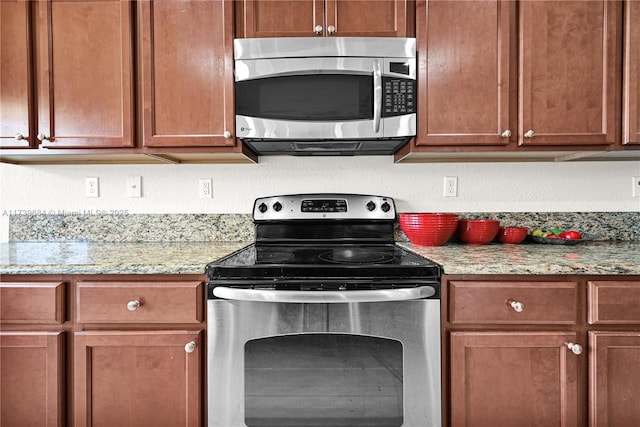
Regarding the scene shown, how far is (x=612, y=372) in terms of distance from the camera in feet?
3.74

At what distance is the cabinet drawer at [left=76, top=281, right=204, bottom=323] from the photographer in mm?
1167

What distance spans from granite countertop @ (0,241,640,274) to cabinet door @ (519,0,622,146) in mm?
476

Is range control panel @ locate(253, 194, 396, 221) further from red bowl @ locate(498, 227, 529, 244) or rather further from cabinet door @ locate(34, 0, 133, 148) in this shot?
cabinet door @ locate(34, 0, 133, 148)

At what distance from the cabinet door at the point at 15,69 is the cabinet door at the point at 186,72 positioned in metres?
0.46

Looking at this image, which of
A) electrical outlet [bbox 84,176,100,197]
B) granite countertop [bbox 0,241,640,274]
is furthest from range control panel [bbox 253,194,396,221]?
electrical outlet [bbox 84,176,100,197]

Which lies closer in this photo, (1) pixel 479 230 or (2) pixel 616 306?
(2) pixel 616 306

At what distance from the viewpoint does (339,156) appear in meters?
1.82

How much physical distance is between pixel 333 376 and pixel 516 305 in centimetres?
63

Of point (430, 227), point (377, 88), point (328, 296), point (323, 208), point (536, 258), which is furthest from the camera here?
point (323, 208)

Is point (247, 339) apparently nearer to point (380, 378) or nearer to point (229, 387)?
point (229, 387)

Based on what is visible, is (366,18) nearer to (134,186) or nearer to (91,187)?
(134,186)

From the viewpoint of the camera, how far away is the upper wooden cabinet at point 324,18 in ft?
4.69

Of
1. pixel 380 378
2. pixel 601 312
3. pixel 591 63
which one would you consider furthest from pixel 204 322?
pixel 591 63

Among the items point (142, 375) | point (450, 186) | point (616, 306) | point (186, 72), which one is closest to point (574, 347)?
point (616, 306)
